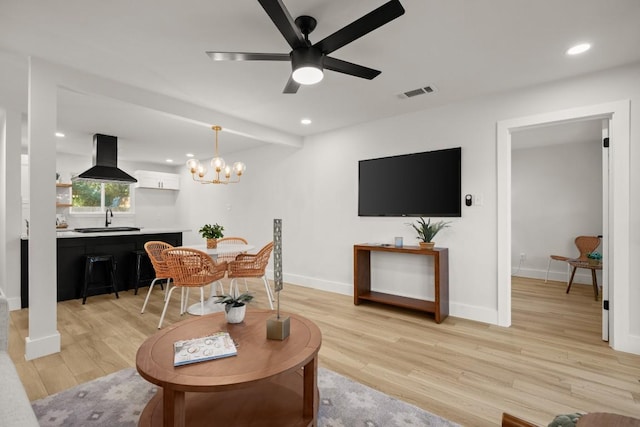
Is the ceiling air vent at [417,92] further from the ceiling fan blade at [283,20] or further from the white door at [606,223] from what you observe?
the ceiling fan blade at [283,20]

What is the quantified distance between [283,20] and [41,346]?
310cm

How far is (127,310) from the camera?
3.73 m

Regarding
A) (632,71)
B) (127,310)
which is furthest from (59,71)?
(632,71)

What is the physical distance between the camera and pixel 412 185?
12.7 feet

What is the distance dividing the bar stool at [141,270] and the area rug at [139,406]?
2607 millimetres

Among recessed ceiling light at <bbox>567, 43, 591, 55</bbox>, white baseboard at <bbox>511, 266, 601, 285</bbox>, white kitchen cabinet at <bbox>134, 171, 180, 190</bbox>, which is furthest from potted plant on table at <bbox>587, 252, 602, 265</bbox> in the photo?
white kitchen cabinet at <bbox>134, 171, 180, 190</bbox>

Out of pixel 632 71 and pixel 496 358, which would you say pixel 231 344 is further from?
pixel 632 71

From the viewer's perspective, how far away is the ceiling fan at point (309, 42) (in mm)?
1590

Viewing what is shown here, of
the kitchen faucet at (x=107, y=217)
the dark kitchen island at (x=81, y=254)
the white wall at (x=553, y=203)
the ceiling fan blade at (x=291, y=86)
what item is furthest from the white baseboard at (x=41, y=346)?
the white wall at (x=553, y=203)

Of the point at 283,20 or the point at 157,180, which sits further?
the point at 157,180

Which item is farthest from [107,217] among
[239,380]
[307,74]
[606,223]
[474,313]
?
[606,223]

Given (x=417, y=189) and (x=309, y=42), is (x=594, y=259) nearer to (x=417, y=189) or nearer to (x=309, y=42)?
(x=417, y=189)

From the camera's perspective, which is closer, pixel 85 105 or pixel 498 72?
pixel 498 72

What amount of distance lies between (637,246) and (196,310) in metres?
4.35
